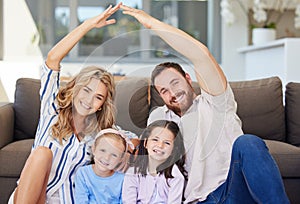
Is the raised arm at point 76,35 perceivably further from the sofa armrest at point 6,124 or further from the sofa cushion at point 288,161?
the sofa cushion at point 288,161

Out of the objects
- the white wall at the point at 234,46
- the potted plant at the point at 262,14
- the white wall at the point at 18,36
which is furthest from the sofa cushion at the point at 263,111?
the white wall at the point at 18,36

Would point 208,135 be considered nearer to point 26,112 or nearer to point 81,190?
point 81,190

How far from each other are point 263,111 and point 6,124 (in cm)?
137

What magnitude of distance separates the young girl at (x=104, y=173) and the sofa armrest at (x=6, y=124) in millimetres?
844

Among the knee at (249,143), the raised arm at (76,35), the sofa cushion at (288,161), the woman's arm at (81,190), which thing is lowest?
the sofa cushion at (288,161)

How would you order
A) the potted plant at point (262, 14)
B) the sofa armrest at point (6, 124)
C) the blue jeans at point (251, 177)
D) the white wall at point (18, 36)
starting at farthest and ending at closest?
the white wall at point (18, 36), the potted plant at point (262, 14), the sofa armrest at point (6, 124), the blue jeans at point (251, 177)

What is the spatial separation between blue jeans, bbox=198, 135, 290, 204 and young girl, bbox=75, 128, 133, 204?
34 cm

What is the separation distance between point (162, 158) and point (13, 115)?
1.36 metres

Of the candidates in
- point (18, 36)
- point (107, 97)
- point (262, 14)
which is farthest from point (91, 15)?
point (107, 97)

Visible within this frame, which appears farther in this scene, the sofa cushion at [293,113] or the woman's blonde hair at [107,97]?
the sofa cushion at [293,113]

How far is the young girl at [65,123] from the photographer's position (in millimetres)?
1455

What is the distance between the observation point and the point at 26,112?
8.46ft

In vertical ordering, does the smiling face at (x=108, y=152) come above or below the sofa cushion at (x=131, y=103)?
below

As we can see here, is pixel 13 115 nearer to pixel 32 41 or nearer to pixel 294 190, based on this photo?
pixel 294 190
